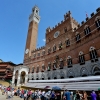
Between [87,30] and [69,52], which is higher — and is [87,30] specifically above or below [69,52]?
above

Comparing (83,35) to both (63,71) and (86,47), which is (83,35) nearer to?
(86,47)

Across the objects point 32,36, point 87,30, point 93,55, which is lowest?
point 93,55

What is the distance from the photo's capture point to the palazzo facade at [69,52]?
14.6 metres

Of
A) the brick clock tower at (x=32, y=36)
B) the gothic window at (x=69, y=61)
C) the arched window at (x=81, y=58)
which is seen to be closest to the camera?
the arched window at (x=81, y=58)

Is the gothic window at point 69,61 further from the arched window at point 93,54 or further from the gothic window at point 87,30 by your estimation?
the gothic window at point 87,30

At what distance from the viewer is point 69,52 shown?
1942 cm

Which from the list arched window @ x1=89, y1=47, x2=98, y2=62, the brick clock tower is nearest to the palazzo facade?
arched window @ x1=89, y1=47, x2=98, y2=62

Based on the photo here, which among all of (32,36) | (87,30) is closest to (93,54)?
(87,30)

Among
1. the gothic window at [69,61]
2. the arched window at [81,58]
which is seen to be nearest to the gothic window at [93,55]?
the arched window at [81,58]

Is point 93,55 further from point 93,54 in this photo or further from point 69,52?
point 69,52

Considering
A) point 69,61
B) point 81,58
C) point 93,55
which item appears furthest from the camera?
point 69,61

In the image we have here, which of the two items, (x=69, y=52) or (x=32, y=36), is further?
(x=32, y=36)

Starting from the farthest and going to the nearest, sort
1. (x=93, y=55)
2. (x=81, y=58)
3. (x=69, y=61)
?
1. (x=69, y=61)
2. (x=81, y=58)
3. (x=93, y=55)

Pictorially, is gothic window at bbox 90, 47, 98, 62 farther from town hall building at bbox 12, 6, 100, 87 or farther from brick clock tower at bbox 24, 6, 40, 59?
brick clock tower at bbox 24, 6, 40, 59
